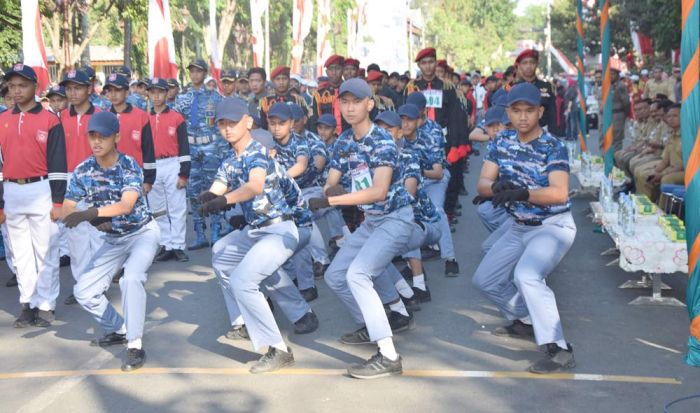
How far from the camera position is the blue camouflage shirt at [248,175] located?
22.4 ft

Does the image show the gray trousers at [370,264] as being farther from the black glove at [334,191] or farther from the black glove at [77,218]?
the black glove at [77,218]

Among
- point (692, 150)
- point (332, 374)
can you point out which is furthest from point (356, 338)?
point (692, 150)

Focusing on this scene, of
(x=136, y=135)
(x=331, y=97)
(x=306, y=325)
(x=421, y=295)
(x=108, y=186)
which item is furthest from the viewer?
(x=331, y=97)

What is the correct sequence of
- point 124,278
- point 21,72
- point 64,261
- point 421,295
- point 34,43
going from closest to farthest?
1. point 124,278
2. point 21,72
3. point 421,295
4. point 34,43
5. point 64,261

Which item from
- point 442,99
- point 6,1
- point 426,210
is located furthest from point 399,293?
point 6,1

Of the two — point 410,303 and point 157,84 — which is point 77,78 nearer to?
point 157,84

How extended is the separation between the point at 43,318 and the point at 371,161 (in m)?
3.55

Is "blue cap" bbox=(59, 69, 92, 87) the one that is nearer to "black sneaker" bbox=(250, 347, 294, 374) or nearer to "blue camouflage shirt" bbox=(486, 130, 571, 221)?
"black sneaker" bbox=(250, 347, 294, 374)

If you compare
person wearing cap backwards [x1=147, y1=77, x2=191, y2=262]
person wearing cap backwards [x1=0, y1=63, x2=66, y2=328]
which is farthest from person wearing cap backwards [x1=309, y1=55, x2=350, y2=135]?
person wearing cap backwards [x1=0, y1=63, x2=66, y2=328]

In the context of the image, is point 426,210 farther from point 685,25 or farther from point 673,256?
point 685,25

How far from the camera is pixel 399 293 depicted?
8188 mm

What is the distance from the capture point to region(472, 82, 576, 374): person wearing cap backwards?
20.8 ft

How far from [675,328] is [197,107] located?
6991 mm

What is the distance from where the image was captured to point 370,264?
6.68 meters
